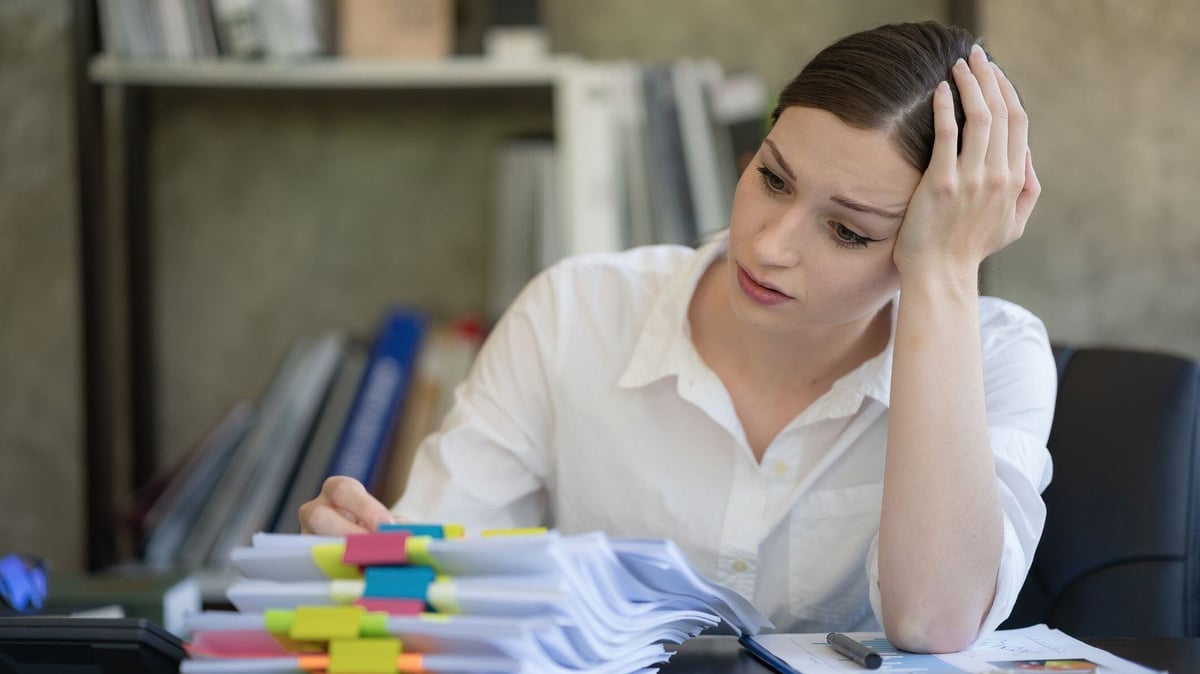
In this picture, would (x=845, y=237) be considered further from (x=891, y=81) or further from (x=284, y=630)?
(x=284, y=630)

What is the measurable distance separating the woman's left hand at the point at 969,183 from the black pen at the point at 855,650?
331 mm

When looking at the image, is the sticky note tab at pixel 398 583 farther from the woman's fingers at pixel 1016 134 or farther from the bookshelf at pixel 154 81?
the bookshelf at pixel 154 81

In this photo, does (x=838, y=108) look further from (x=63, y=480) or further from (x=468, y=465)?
(x=63, y=480)

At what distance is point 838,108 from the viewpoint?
1007mm

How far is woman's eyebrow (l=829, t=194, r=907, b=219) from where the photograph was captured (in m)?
1.00

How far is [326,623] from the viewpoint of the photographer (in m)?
0.67

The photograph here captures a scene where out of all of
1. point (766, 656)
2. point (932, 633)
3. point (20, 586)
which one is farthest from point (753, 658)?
point (20, 586)

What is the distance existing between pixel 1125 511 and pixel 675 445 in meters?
0.44

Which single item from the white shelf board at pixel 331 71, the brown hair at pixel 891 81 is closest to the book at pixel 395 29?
the white shelf board at pixel 331 71

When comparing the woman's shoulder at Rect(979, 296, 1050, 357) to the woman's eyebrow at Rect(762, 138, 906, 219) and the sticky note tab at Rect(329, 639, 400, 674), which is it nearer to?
the woman's eyebrow at Rect(762, 138, 906, 219)

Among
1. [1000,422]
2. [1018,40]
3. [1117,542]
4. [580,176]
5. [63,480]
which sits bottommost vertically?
[63,480]

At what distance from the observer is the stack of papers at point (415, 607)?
2.17 ft

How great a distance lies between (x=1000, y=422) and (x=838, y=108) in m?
0.33

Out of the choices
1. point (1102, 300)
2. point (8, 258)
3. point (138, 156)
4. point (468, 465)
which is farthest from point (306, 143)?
point (1102, 300)
